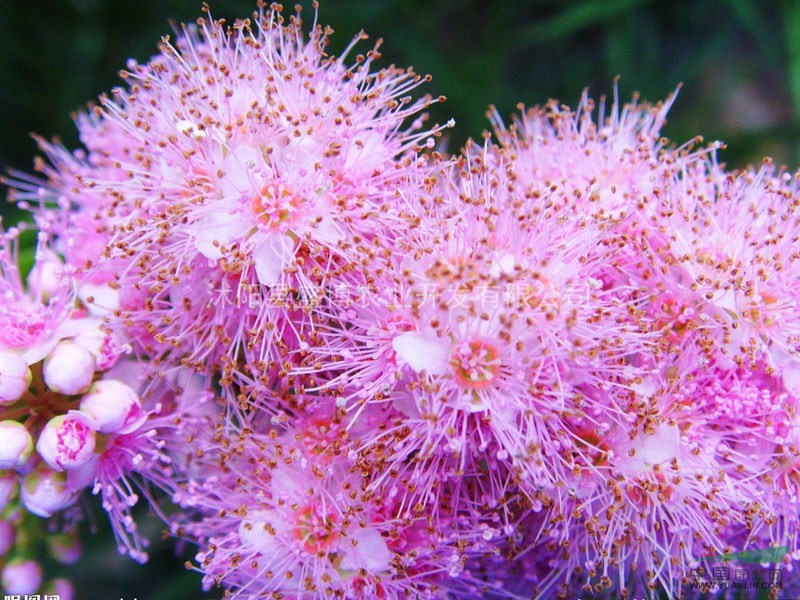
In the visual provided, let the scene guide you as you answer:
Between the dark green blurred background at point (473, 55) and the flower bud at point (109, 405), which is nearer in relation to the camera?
the flower bud at point (109, 405)

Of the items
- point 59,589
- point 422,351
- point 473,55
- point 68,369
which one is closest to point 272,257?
point 422,351

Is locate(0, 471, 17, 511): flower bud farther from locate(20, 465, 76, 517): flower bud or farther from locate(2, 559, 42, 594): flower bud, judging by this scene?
locate(2, 559, 42, 594): flower bud

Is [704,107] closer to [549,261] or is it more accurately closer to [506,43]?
[506,43]

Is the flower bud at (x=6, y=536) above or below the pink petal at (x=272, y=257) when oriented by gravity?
below

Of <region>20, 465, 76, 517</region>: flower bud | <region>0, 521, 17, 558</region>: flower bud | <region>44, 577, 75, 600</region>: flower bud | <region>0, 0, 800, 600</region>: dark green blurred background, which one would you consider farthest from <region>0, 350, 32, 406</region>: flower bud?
<region>0, 0, 800, 600</region>: dark green blurred background

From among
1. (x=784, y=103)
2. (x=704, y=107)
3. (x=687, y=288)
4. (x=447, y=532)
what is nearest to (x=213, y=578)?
(x=447, y=532)

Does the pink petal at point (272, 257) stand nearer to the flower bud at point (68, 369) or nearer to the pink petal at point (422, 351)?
the pink petal at point (422, 351)

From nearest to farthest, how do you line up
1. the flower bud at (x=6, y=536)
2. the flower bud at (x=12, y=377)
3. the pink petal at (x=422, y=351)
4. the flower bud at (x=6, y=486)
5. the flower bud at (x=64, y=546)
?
1. the pink petal at (x=422, y=351)
2. the flower bud at (x=12, y=377)
3. the flower bud at (x=6, y=486)
4. the flower bud at (x=6, y=536)
5. the flower bud at (x=64, y=546)

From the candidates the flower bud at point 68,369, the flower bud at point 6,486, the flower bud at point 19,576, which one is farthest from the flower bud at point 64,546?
the flower bud at point 68,369
